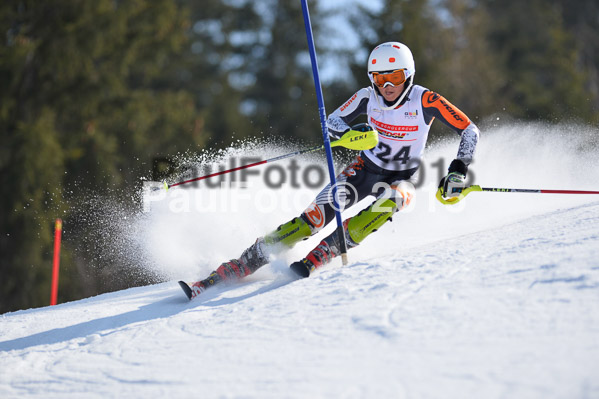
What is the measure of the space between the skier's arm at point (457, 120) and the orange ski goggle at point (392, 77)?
220mm

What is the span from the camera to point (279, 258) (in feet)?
16.1

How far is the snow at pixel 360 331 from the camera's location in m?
2.64

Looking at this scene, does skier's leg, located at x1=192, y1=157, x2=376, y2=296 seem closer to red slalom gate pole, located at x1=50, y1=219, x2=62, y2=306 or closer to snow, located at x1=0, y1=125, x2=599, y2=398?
snow, located at x1=0, y1=125, x2=599, y2=398

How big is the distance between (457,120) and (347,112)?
0.88 metres

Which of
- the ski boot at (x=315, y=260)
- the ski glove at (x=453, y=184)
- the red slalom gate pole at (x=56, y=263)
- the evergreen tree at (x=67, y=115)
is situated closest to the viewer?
the ski boot at (x=315, y=260)

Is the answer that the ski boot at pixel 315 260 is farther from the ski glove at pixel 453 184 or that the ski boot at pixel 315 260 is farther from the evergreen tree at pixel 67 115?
the evergreen tree at pixel 67 115

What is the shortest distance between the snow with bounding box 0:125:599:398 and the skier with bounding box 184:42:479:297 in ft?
0.62

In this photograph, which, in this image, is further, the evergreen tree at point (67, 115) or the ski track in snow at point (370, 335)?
the evergreen tree at point (67, 115)

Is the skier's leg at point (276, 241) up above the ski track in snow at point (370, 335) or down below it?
above

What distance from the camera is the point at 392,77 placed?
479 centimetres

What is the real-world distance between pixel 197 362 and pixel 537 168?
20.1 ft

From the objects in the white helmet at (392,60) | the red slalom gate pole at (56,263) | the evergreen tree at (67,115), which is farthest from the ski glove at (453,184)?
the evergreen tree at (67,115)

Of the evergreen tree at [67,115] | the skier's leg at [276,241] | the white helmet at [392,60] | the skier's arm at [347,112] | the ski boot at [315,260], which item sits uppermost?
the evergreen tree at [67,115]

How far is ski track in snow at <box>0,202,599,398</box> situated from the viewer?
2635 mm
